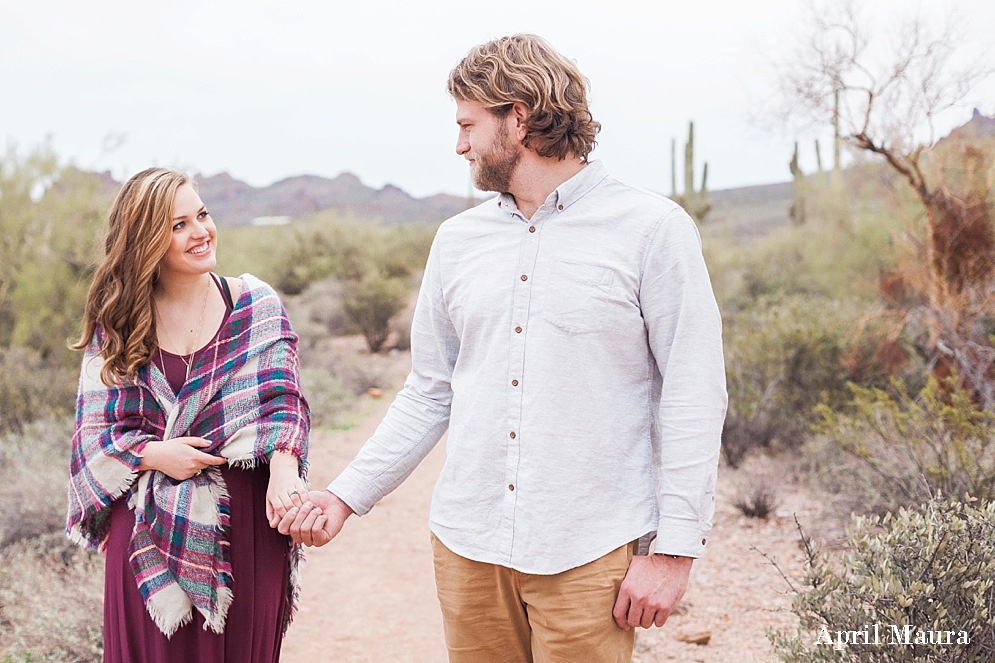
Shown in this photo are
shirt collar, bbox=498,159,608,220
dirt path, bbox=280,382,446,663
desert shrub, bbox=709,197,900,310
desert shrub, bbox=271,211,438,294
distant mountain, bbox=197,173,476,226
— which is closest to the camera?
shirt collar, bbox=498,159,608,220

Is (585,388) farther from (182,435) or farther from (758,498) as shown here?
(758,498)

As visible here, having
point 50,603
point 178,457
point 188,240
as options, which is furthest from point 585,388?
point 50,603

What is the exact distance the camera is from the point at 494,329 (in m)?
1.86

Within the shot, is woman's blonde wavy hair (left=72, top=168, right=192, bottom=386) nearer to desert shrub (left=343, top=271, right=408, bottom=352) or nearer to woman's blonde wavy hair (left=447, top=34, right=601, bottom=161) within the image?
woman's blonde wavy hair (left=447, top=34, right=601, bottom=161)

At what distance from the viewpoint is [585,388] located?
1762mm

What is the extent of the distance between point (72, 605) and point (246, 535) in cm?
213

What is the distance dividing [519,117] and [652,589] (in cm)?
104

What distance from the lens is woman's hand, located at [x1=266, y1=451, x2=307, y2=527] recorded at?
2219 millimetres

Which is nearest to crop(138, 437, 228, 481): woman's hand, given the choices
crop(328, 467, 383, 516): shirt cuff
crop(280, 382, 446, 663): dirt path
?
crop(328, 467, 383, 516): shirt cuff

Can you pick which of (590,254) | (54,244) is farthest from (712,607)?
(54,244)

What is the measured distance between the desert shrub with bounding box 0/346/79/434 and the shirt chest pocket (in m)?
6.06

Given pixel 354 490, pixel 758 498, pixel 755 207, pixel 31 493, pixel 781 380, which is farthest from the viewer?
pixel 755 207

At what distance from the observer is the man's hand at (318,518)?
2111mm

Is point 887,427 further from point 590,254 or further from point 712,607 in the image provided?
point 590,254
